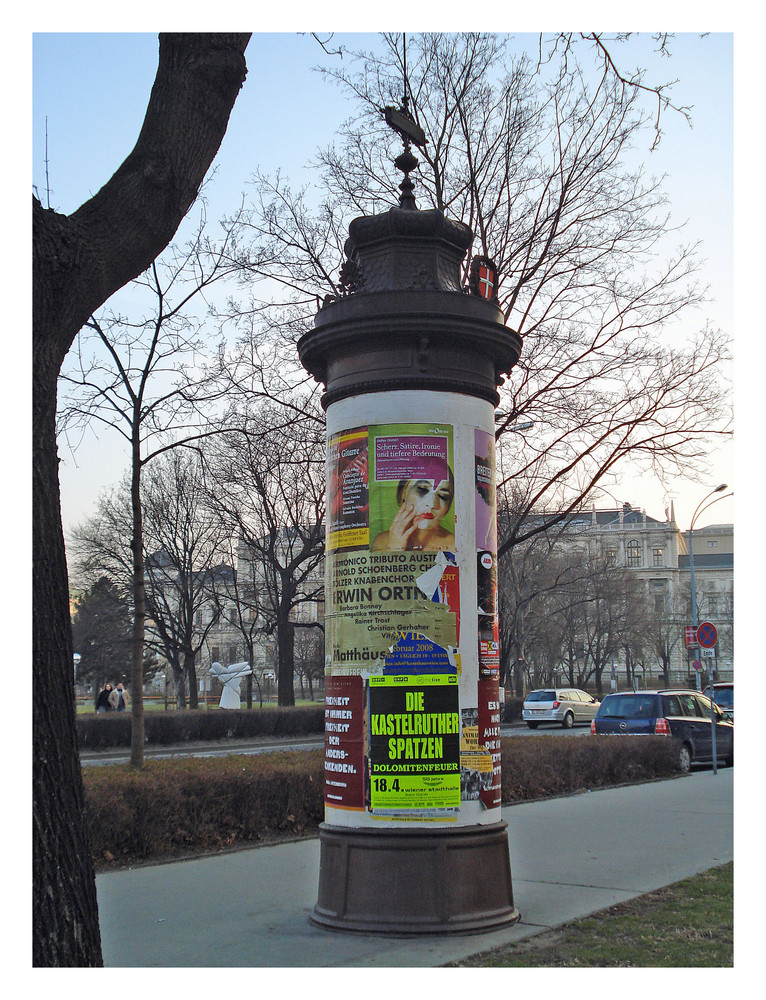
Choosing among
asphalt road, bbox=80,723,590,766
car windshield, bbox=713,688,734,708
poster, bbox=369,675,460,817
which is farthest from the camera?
car windshield, bbox=713,688,734,708

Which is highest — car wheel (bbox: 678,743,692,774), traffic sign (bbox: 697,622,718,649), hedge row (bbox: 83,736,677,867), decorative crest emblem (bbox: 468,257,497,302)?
decorative crest emblem (bbox: 468,257,497,302)

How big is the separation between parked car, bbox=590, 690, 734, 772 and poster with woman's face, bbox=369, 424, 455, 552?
14.3 metres

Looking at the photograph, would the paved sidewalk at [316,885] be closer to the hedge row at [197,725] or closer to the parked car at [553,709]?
the hedge row at [197,725]

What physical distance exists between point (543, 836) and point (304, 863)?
2.96 m

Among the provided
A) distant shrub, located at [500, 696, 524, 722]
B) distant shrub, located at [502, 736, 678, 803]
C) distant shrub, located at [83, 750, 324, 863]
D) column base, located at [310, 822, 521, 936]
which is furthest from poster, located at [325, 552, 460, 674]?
distant shrub, located at [500, 696, 524, 722]

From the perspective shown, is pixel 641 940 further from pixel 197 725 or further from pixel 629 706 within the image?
pixel 197 725

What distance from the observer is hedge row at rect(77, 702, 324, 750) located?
24.6 metres

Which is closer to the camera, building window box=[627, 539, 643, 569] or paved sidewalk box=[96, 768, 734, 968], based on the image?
paved sidewalk box=[96, 768, 734, 968]

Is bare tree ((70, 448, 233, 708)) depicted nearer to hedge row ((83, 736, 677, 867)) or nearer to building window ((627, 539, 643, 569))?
hedge row ((83, 736, 677, 867))

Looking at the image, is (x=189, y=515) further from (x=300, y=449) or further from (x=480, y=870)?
(x=480, y=870)

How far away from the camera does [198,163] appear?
4.98 metres

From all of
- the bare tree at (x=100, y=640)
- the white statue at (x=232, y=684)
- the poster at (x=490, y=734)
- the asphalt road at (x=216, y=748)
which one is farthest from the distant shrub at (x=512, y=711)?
the poster at (x=490, y=734)

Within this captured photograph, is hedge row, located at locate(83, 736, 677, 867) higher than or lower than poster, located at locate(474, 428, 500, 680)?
lower

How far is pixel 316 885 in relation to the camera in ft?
27.2
